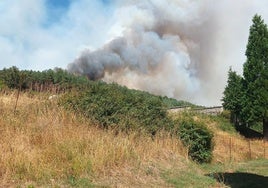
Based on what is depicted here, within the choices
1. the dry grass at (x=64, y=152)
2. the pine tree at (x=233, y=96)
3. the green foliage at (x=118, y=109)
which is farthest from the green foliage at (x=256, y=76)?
the dry grass at (x=64, y=152)

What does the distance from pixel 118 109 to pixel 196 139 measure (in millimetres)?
3557

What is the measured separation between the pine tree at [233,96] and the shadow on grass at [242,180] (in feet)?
88.8

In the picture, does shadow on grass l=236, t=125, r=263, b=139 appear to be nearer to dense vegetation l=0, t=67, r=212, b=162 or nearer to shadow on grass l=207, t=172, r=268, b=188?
dense vegetation l=0, t=67, r=212, b=162

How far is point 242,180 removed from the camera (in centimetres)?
1188

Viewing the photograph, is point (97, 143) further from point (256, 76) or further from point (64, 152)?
point (256, 76)

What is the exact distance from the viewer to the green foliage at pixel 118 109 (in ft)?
41.3

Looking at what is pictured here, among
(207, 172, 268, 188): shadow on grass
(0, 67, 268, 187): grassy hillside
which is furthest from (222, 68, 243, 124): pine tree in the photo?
(207, 172, 268, 188): shadow on grass

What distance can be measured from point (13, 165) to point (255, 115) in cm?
3244

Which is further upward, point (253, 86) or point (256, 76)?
point (256, 76)

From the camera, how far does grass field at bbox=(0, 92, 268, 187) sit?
27.3 ft

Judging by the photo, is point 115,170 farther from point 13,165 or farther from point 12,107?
point 12,107

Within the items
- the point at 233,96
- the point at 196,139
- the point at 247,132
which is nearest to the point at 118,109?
the point at 196,139

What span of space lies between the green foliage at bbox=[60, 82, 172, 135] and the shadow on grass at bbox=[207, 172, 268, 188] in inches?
109

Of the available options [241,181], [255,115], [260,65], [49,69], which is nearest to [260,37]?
[260,65]
